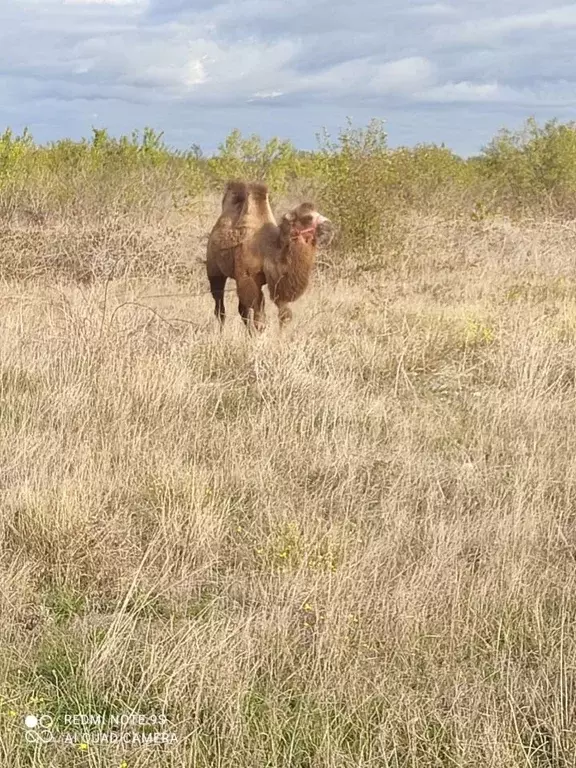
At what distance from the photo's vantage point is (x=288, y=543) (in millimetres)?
3896

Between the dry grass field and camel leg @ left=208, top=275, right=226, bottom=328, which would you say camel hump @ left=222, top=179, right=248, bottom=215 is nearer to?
camel leg @ left=208, top=275, right=226, bottom=328

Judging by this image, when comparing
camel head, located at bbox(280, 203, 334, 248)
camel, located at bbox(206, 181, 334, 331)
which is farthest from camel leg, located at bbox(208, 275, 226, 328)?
camel head, located at bbox(280, 203, 334, 248)

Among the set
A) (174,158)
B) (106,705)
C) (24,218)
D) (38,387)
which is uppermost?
(174,158)

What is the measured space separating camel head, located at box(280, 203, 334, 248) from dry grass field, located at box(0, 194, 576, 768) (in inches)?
35.5

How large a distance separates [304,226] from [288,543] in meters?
4.23

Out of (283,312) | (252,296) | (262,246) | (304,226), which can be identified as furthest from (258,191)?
(283,312)

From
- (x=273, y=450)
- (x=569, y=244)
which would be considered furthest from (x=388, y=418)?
(x=569, y=244)

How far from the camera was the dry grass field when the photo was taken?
2748 mm

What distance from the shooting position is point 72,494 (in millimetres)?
4238

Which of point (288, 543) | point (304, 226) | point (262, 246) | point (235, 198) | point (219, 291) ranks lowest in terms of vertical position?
point (288, 543)

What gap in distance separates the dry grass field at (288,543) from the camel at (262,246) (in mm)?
382

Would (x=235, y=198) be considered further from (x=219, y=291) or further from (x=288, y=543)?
(x=288, y=543)

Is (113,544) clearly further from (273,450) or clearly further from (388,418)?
(388,418)

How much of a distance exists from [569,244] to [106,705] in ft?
44.7
